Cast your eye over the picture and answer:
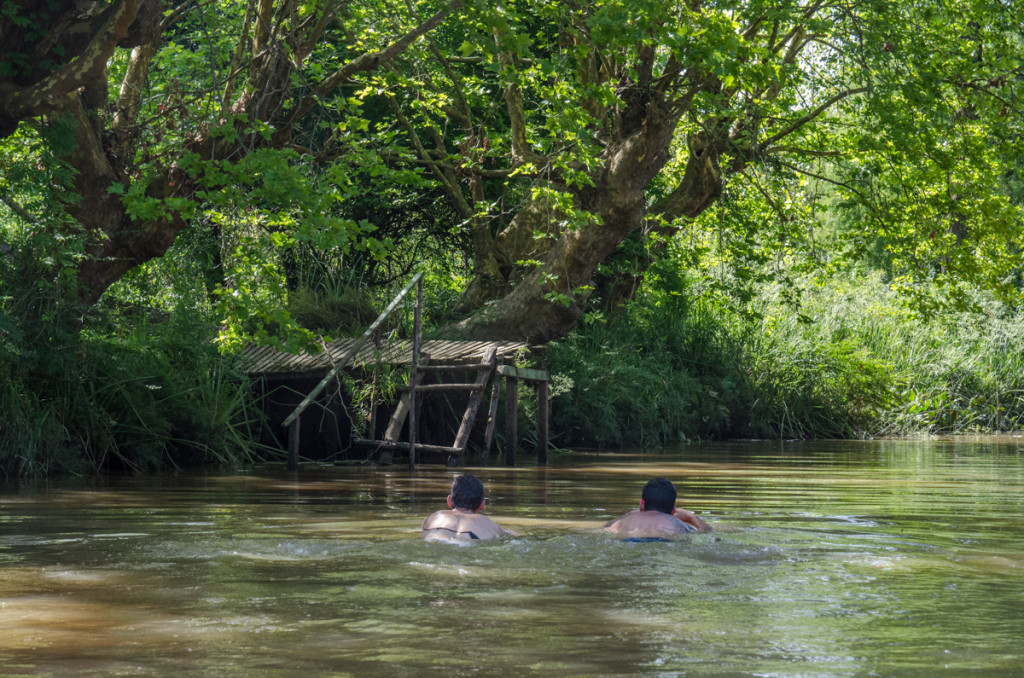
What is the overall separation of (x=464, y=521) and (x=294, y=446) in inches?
311

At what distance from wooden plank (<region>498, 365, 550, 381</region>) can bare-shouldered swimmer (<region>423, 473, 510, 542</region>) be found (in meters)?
7.95

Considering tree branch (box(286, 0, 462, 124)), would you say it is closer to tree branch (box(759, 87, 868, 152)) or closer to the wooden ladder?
the wooden ladder

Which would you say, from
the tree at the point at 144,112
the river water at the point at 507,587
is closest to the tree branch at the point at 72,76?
the tree at the point at 144,112

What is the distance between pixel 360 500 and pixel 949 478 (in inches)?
259

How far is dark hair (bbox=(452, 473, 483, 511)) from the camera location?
24.0 feet

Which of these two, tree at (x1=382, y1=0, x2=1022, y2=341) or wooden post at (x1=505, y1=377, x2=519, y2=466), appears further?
wooden post at (x1=505, y1=377, x2=519, y2=466)

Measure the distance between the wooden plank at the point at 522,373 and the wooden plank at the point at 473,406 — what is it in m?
0.17

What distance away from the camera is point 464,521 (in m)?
7.00

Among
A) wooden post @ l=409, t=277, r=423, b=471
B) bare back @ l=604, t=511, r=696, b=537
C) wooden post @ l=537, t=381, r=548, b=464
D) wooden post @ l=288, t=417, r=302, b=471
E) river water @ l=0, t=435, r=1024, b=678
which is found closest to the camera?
river water @ l=0, t=435, r=1024, b=678

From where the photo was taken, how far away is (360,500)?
10.3 m

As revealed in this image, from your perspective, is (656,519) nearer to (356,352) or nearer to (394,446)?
(356,352)

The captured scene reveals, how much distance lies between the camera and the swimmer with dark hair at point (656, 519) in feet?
23.4

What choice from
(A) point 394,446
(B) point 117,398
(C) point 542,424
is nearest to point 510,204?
(C) point 542,424

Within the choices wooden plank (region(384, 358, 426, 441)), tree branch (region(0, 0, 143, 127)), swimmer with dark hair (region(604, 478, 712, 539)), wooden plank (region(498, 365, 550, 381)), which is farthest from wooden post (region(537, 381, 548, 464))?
swimmer with dark hair (region(604, 478, 712, 539))
